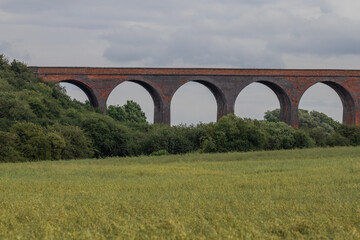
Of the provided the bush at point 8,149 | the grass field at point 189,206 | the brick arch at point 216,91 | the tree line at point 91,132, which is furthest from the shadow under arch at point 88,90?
the grass field at point 189,206

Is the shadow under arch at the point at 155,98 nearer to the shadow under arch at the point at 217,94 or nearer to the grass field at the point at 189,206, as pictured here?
the shadow under arch at the point at 217,94

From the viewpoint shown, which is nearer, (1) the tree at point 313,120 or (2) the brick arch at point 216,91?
(2) the brick arch at point 216,91

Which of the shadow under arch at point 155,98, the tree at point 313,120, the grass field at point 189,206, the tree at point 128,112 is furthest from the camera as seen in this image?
the tree at point 128,112

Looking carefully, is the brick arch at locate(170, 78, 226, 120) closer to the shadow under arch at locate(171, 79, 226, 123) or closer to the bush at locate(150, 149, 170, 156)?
the shadow under arch at locate(171, 79, 226, 123)

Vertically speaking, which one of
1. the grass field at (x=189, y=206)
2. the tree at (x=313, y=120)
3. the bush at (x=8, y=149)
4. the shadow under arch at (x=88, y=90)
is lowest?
the grass field at (x=189, y=206)

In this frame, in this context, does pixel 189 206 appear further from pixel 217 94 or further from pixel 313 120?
pixel 313 120

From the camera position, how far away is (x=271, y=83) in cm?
5853

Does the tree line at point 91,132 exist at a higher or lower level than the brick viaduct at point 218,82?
lower

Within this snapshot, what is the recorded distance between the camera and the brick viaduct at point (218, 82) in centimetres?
5419

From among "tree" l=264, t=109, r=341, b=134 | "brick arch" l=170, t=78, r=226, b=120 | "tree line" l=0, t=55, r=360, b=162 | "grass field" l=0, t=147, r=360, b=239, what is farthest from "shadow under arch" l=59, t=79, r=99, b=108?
"tree" l=264, t=109, r=341, b=134

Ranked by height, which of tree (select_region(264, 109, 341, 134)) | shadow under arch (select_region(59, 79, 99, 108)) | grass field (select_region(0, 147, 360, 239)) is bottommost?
grass field (select_region(0, 147, 360, 239))

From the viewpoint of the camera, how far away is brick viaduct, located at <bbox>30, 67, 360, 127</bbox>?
54188mm

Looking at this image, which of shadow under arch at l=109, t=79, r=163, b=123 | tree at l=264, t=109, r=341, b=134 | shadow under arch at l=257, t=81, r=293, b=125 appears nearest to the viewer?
shadow under arch at l=109, t=79, r=163, b=123

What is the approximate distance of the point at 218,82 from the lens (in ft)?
187
